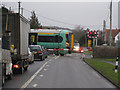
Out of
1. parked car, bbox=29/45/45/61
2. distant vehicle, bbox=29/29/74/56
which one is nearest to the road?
parked car, bbox=29/45/45/61

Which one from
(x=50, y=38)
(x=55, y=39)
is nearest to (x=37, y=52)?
(x=55, y=39)

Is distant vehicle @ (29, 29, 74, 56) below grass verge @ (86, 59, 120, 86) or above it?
above

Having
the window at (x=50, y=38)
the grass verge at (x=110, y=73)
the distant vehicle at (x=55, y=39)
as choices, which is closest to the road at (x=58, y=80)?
the grass verge at (x=110, y=73)

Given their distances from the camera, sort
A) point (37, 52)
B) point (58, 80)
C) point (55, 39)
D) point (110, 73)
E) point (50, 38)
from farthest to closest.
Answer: point (50, 38), point (55, 39), point (37, 52), point (110, 73), point (58, 80)

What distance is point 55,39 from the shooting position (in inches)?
1789

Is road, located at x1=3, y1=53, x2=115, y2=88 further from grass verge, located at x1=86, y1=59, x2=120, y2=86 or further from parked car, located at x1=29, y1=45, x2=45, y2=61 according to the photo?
parked car, located at x1=29, y1=45, x2=45, y2=61

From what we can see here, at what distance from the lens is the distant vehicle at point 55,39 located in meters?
44.6

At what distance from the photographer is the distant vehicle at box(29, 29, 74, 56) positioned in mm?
44625

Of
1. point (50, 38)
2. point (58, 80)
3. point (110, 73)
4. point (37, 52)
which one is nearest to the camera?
point (58, 80)

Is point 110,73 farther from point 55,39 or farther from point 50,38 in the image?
point 50,38

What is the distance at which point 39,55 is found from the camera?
2930 centimetres

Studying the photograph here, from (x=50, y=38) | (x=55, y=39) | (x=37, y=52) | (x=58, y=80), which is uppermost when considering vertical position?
(x=50, y=38)

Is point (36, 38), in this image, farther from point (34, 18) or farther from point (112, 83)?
point (34, 18)

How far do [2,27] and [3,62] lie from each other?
12.4 feet
